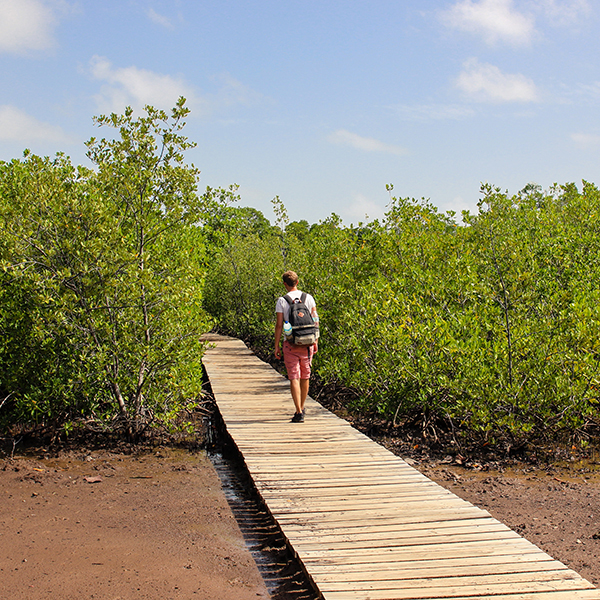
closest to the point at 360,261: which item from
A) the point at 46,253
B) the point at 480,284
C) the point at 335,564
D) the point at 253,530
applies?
the point at 480,284

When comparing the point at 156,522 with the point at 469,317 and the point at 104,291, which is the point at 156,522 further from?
the point at 469,317

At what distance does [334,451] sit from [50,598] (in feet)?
10.9

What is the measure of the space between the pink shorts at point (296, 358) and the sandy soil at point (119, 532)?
1.48 meters

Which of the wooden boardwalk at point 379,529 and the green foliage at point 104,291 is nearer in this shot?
the wooden boardwalk at point 379,529

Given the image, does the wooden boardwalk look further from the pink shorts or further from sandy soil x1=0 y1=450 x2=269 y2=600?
the pink shorts

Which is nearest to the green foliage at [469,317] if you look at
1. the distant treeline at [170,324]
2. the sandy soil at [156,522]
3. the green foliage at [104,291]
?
the distant treeline at [170,324]

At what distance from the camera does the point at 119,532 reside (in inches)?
203

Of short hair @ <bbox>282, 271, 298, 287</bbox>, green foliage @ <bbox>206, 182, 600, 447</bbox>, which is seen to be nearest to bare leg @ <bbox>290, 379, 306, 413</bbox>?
green foliage @ <bbox>206, 182, 600, 447</bbox>

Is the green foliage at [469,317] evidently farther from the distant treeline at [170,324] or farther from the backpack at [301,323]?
the backpack at [301,323]

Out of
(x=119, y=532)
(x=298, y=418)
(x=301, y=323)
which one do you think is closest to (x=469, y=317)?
(x=301, y=323)

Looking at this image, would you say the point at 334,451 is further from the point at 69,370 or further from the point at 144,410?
the point at 69,370

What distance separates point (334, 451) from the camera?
6.70 metres

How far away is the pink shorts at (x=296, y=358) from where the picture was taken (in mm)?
7716

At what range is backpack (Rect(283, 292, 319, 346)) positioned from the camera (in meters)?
7.57
